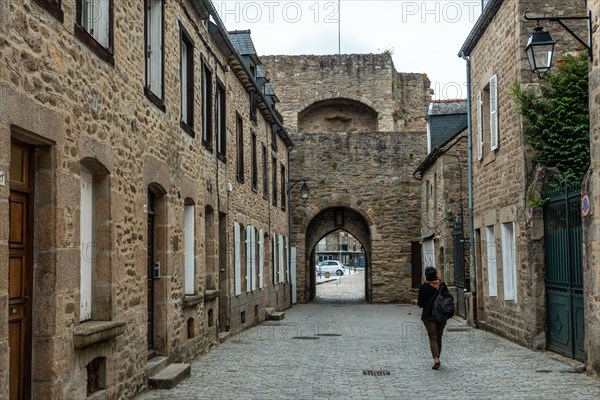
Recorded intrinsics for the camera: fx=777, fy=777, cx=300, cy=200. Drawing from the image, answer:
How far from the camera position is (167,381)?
8.62 meters

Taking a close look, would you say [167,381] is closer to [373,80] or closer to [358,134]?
[358,134]

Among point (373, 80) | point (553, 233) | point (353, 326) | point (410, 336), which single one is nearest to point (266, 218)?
point (353, 326)

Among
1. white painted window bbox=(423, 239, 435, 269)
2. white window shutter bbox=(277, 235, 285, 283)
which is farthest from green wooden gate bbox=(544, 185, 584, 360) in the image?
white window shutter bbox=(277, 235, 285, 283)

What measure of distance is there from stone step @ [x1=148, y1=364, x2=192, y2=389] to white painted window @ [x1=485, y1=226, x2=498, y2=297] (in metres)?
7.05

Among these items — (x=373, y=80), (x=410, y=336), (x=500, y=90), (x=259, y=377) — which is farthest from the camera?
(x=373, y=80)

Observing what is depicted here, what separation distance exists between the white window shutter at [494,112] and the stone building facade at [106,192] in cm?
488

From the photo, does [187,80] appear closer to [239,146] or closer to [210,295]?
[210,295]

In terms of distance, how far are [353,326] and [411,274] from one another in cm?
942

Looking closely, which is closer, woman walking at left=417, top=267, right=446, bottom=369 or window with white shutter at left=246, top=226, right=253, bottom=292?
woman walking at left=417, top=267, right=446, bottom=369

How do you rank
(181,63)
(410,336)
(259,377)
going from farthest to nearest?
(410,336), (181,63), (259,377)

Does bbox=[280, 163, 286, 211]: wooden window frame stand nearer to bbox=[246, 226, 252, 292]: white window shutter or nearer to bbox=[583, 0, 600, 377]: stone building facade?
bbox=[246, 226, 252, 292]: white window shutter

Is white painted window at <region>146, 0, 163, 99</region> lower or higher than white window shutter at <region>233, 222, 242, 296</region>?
higher

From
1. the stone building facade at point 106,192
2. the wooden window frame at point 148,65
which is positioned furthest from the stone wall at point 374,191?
the wooden window frame at point 148,65

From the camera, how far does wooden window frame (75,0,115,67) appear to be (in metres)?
6.69
